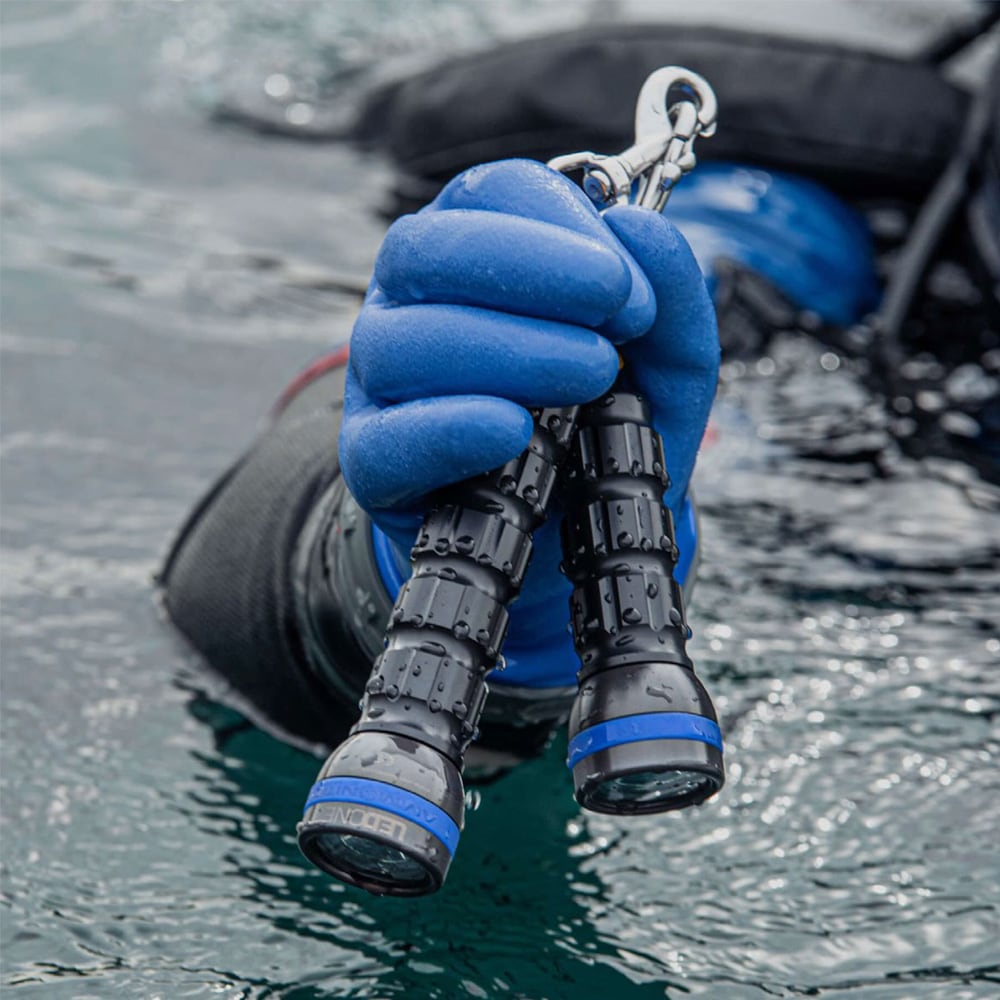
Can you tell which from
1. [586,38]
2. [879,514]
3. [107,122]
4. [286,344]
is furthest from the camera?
[107,122]

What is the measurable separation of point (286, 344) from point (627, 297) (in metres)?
1.43

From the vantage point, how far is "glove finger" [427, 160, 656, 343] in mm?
886

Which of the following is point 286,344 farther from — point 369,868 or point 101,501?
point 369,868

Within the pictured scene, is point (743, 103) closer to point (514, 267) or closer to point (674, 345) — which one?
point (674, 345)

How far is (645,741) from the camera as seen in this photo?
2.52 feet

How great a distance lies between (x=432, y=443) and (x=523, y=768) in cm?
46

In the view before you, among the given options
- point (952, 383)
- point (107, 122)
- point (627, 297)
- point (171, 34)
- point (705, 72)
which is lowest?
point (627, 297)

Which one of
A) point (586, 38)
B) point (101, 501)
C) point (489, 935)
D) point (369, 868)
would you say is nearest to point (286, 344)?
point (101, 501)

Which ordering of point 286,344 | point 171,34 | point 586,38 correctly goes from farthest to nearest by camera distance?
point 171,34 < point 586,38 < point 286,344

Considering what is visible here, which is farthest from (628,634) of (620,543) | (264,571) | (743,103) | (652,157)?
(743,103)

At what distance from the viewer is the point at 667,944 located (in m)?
1.05

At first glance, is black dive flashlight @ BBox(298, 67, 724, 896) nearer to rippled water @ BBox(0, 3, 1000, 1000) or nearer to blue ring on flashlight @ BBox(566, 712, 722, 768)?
blue ring on flashlight @ BBox(566, 712, 722, 768)

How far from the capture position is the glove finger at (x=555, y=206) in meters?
0.89

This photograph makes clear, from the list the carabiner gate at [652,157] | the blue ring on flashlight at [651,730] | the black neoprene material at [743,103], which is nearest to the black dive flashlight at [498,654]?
the blue ring on flashlight at [651,730]
